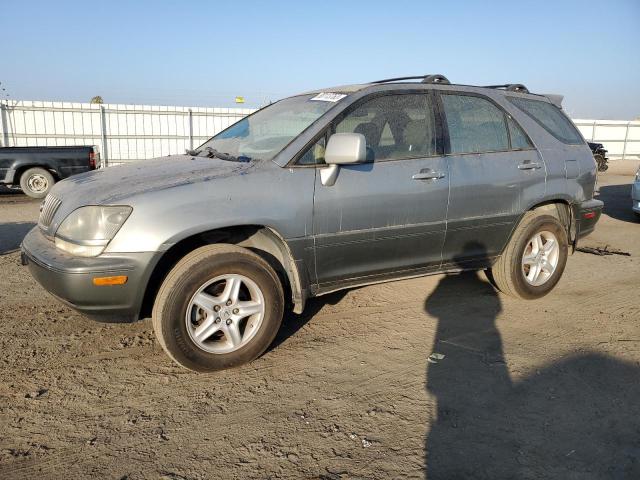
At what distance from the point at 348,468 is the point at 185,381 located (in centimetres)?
129

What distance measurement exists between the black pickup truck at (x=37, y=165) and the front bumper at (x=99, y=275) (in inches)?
369

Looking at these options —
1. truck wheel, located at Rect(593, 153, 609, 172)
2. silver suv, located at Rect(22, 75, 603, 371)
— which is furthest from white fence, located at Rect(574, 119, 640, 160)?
silver suv, located at Rect(22, 75, 603, 371)

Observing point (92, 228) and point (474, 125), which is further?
point (474, 125)

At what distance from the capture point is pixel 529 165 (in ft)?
14.7

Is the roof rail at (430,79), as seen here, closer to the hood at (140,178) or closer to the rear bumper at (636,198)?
the hood at (140,178)

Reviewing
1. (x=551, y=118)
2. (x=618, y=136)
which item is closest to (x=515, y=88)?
(x=551, y=118)

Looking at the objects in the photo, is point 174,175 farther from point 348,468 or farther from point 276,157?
point 348,468

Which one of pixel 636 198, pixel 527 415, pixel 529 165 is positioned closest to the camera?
pixel 527 415

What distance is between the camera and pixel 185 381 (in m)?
3.25

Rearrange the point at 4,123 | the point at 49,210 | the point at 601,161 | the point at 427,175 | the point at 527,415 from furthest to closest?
the point at 601,161, the point at 4,123, the point at 427,175, the point at 49,210, the point at 527,415

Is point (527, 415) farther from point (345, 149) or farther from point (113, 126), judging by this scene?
point (113, 126)

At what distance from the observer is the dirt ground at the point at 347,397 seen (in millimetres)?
2484

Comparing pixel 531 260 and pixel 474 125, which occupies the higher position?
pixel 474 125

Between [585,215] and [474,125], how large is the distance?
5.29 feet
